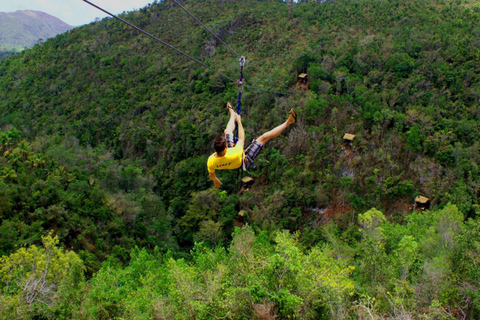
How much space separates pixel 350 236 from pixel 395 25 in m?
25.6

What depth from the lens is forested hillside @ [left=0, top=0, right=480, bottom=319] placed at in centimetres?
973

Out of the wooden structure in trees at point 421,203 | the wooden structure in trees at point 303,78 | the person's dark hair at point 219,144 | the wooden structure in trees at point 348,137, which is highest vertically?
the person's dark hair at point 219,144

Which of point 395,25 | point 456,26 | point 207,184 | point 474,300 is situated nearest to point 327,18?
point 395,25

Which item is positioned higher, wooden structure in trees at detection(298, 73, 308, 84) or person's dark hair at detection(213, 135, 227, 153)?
person's dark hair at detection(213, 135, 227, 153)

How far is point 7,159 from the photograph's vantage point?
2339 cm

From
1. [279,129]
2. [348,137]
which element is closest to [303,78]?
[348,137]

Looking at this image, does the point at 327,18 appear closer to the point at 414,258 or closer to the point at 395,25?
the point at 395,25

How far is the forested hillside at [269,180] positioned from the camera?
973cm

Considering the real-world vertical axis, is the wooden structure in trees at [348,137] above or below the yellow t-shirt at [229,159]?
below

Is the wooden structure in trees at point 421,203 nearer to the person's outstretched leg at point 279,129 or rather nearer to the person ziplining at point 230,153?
the person's outstretched leg at point 279,129

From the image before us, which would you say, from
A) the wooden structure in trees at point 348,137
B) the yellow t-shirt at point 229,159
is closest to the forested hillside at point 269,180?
the wooden structure in trees at point 348,137

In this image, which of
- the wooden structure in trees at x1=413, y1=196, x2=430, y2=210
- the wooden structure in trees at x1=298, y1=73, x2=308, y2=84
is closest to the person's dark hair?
the wooden structure in trees at x1=413, y1=196, x2=430, y2=210

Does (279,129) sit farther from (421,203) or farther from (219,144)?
(421,203)

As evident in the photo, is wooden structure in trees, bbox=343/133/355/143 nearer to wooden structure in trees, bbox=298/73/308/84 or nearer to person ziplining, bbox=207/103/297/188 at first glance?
wooden structure in trees, bbox=298/73/308/84
